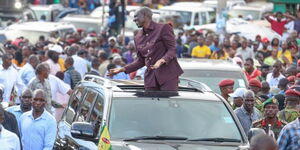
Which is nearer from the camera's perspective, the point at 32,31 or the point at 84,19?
the point at 32,31

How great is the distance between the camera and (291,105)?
11.8m

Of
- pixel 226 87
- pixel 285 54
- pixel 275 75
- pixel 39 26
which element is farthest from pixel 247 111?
pixel 39 26

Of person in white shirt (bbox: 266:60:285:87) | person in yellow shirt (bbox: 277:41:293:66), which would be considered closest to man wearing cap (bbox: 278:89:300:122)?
person in white shirt (bbox: 266:60:285:87)

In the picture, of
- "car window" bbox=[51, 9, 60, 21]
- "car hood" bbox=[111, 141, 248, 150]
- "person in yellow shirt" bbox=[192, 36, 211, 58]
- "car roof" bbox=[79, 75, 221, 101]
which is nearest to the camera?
"car hood" bbox=[111, 141, 248, 150]

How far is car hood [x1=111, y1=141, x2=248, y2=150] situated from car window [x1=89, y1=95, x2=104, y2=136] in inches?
18.3

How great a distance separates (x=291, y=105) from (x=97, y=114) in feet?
9.62

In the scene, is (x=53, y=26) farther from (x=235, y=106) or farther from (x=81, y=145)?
(x=81, y=145)

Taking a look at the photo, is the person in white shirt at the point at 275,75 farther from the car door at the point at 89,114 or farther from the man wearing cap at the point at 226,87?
the car door at the point at 89,114

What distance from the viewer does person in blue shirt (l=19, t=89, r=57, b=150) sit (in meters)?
11.0

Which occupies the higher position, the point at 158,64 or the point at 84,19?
the point at 158,64

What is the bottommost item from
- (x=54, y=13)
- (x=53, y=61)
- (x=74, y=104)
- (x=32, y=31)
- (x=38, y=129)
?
(x=54, y=13)

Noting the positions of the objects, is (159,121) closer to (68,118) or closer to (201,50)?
(68,118)

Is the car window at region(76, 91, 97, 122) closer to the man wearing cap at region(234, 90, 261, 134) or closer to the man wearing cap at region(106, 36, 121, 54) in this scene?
the man wearing cap at region(234, 90, 261, 134)

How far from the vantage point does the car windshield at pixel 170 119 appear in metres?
9.32
